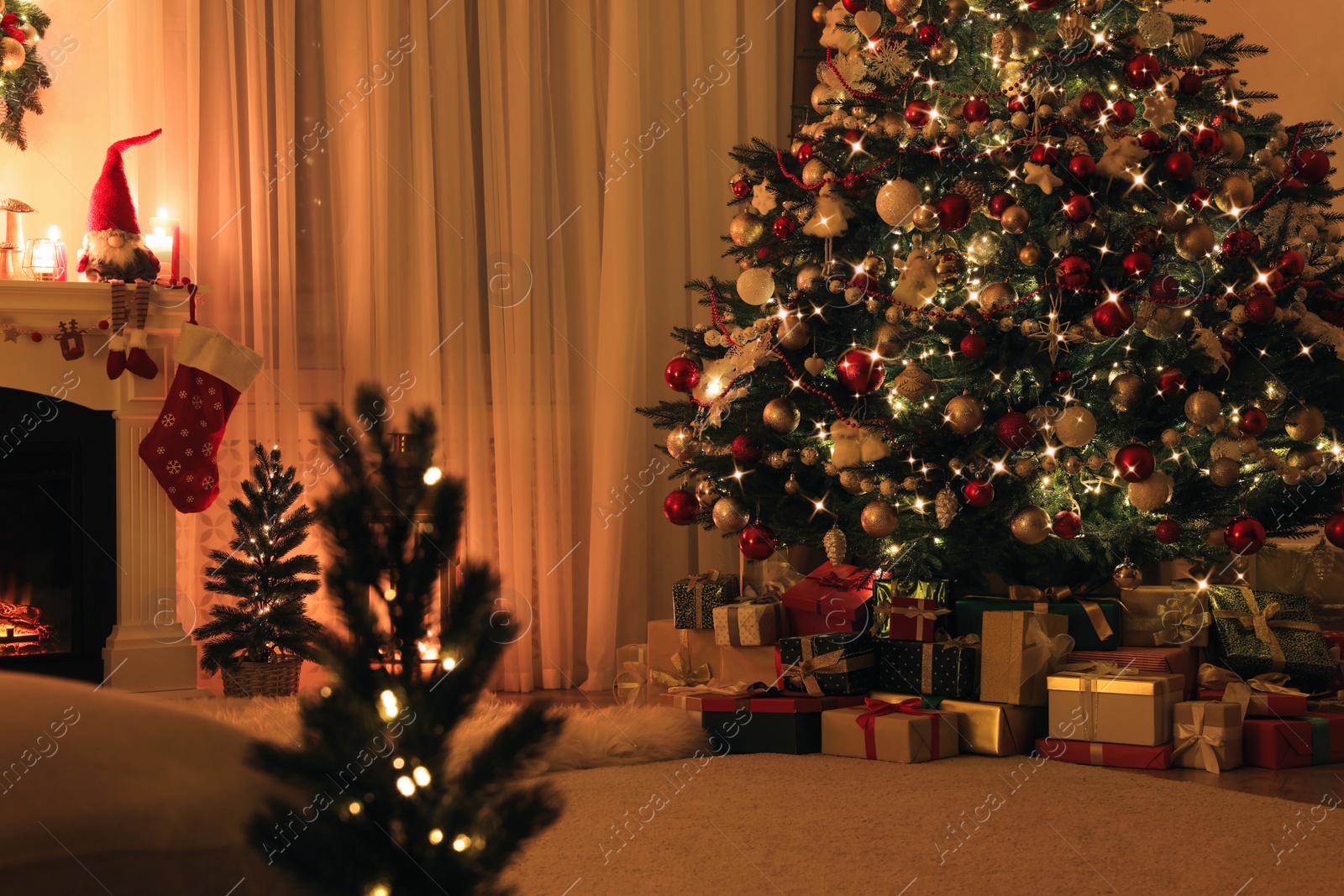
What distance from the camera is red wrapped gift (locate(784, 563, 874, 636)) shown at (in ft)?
9.44

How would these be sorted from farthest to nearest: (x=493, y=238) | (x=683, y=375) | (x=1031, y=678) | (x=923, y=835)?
(x=493, y=238), (x=683, y=375), (x=1031, y=678), (x=923, y=835)

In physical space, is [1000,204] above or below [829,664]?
above

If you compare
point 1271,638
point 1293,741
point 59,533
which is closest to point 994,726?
point 1293,741

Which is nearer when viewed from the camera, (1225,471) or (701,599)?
(1225,471)

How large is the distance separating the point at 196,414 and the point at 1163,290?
2.51m

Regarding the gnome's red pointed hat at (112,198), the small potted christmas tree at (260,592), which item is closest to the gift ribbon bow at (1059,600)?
the small potted christmas tree at (260,592)

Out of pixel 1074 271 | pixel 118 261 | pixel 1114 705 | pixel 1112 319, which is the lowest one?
pixel 1114 705

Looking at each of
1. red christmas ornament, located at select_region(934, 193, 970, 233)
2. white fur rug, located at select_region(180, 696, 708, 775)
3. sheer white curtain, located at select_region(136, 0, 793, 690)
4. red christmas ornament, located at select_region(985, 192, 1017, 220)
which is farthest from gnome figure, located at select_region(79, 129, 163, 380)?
red christmas ornament, located at select_region(985, 192, 1017, 220)

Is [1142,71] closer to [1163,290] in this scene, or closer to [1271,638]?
[1163,290]

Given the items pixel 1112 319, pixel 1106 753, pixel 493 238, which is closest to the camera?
pixel 1112 319

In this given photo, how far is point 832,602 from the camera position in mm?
2887

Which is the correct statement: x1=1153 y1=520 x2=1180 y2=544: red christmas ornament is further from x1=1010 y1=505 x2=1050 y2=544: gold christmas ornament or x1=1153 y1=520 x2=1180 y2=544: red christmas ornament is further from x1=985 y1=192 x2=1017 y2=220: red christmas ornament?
x1=985 y1=192 x2=1017 y2=220: red christmas ornament

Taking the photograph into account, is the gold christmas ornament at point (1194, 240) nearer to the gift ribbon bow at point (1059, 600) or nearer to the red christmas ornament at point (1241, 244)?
the red christmas ornament at point (1241, 244)

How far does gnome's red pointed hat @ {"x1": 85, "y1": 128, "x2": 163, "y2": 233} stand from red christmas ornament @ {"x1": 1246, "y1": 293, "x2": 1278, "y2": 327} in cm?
288
